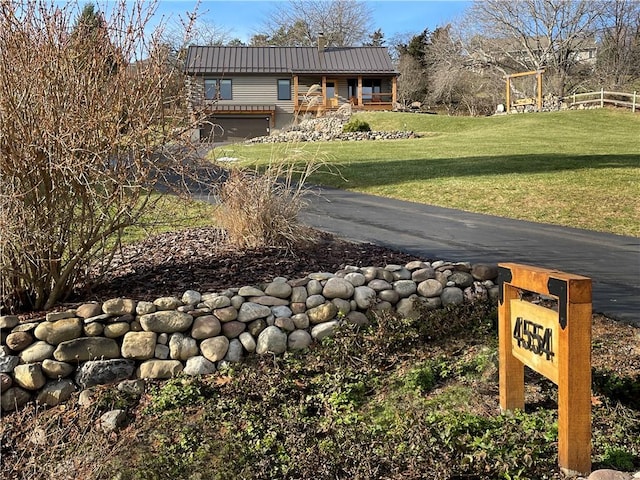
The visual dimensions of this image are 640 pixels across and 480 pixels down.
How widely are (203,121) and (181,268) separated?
1.31 meters

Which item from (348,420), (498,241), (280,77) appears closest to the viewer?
(348,420)

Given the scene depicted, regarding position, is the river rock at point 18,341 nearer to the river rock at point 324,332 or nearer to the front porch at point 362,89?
the river rock at point 324,332

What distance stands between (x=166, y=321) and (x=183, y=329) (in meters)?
0.12

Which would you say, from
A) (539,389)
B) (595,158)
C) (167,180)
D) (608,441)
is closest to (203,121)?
(167,180)

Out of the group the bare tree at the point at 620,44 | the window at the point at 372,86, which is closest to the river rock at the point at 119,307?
the window at the point at 372,86

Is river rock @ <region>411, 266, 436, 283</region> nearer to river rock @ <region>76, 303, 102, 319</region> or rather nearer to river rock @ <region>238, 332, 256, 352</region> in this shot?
river rock @ <region>238, 332, 256, 352</region>

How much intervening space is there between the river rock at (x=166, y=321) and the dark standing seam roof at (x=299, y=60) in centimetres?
3430

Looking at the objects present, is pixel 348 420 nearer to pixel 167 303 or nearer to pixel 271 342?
pixel 271 342

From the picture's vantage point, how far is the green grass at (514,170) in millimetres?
9547

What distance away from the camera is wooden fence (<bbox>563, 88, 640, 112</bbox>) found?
107 ft

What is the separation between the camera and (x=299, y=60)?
1516 inches

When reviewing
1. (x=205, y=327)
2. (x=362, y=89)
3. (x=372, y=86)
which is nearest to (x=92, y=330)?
(x=205, y=327)

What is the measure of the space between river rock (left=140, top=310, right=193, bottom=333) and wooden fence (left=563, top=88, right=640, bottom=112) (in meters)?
33.1

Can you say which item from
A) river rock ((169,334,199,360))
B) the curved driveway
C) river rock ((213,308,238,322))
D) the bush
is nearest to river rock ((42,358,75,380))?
A: river rock ((169,334,199,360))
